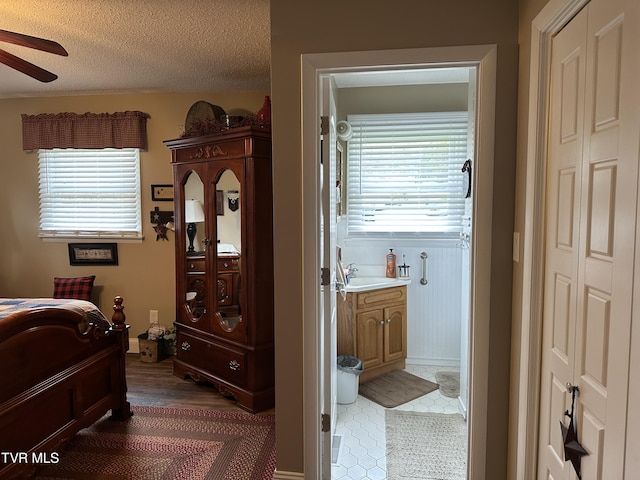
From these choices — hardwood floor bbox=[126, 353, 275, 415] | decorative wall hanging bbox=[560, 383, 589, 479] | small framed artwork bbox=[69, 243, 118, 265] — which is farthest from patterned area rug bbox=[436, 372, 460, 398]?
small framed artwork bbox=[69, 243, 118, 265]

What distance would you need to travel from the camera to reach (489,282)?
1.68 meters

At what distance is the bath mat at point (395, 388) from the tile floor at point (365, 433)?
6 centimetres

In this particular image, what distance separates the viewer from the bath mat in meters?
2.90

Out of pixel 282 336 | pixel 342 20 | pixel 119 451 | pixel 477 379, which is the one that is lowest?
pixel 119 451

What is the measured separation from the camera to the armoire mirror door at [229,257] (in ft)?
8.98

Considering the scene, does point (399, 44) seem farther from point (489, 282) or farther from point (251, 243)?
point (251, 243)

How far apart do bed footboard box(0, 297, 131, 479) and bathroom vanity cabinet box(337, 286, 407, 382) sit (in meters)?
1.58

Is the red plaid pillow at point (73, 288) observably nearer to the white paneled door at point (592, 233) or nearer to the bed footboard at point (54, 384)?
the bed footboard at point (54, 384)

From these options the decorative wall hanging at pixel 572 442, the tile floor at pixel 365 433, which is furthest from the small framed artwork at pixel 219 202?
the decorative wall hanging at pixel 572 442

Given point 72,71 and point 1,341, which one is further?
point 72,71

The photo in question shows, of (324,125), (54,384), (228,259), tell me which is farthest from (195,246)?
(324,125)

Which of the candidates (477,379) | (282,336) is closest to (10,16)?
(282,336)

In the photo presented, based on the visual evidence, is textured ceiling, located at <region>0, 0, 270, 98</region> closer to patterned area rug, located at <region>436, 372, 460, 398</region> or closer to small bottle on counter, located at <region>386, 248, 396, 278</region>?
small bottle on counter, located at <region>386, 248, 396, 278</region>

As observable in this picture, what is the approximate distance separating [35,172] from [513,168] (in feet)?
13.5
